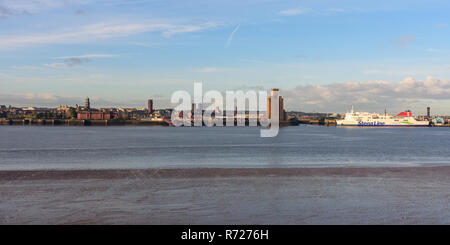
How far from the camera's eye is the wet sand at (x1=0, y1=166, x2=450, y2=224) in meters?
11.0

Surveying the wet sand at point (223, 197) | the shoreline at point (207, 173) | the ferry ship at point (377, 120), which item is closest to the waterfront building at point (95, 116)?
the ferry ship at point (377, 120)

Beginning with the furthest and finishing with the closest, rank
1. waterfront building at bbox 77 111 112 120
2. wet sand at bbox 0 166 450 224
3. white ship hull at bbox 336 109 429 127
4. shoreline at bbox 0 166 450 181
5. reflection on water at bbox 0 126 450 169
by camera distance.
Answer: waterfront building at bbox 77 111 112 120 → white ship hull at bbox 336 109 429 127 → reflection on water at bbox 0 126 450 169 → shoreline at bbox 0 166 450 181 → wet sand at bbox 0 166 450 224

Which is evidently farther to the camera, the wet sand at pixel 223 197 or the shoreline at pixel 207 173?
the shoreline at pixel 207 173

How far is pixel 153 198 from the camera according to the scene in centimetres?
1365

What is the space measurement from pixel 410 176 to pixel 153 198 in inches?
474

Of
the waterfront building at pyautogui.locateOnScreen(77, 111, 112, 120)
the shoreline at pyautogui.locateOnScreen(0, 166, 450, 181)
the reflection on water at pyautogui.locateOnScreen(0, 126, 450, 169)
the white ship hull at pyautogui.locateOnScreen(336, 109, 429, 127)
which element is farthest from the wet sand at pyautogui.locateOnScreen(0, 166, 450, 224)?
the waterfront building at pyautogui.locateOnScreen(77, 111, 112, 120)

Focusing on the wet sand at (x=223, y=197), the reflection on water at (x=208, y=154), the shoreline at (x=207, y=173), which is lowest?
the reflection on water at (x=208, y=154)

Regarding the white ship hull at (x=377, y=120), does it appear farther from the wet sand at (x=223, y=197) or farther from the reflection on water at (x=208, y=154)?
the wet sand at (x=223, y=197)

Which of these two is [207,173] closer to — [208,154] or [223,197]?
[223,197]

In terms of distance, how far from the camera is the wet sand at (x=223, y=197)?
11.0 metres

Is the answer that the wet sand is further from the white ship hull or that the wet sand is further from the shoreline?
the white ship hull

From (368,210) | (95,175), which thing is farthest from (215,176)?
(368,210)
